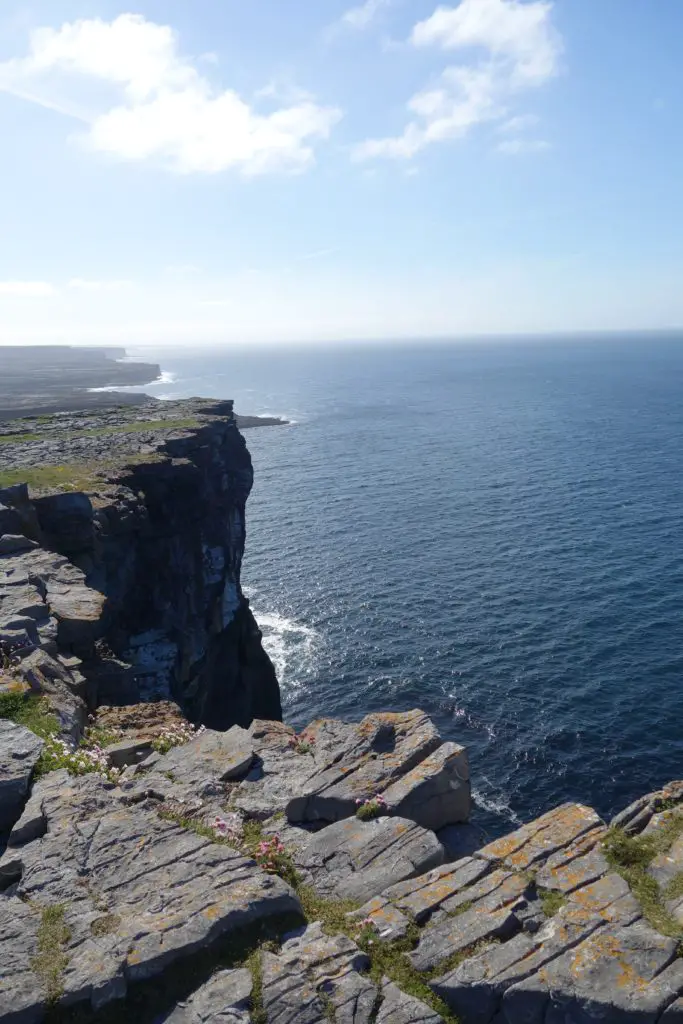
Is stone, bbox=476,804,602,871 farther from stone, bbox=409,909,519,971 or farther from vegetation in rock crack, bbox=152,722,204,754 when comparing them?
vegetation in rock crack, bbox=152,722,204,754

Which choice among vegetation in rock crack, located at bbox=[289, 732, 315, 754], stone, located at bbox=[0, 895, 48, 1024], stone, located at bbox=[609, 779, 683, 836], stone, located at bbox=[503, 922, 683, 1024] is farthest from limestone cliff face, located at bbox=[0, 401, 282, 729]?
stone, located at bbox=[503, 922, 683, 1024]

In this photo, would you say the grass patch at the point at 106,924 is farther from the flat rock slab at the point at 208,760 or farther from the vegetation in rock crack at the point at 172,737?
the vegetation in rock crack at the point at 172,737

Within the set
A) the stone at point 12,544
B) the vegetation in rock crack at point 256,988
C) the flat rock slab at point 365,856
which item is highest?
the stone at point 12,544

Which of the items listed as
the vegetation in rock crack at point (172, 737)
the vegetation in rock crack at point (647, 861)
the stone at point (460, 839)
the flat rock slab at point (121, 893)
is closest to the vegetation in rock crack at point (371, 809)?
the stone at point (460, 839)

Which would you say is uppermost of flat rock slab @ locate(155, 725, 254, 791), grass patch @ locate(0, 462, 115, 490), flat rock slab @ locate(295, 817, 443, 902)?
grass patch @ locate(0, 462, 115, 490)

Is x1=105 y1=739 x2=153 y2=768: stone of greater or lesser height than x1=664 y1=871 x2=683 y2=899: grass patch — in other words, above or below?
below

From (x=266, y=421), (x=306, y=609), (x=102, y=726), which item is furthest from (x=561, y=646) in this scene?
(x=266, y=421)

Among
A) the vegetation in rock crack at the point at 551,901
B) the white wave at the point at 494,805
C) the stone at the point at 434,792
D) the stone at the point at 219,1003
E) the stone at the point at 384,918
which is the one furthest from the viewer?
the white wave at the point at 494,805

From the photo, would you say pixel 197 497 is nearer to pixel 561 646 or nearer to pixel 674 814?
pixel 561 646
